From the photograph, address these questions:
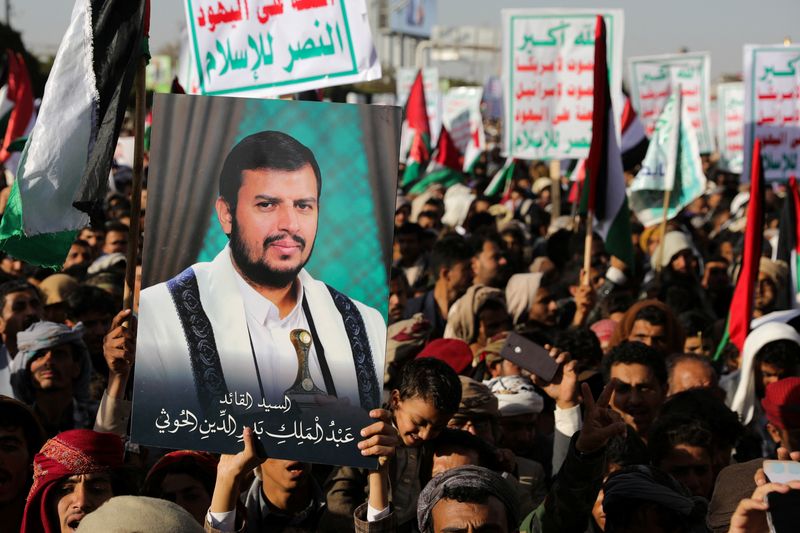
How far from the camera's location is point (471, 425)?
4.26 m

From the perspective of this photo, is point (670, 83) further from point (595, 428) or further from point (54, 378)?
point (595, 428)

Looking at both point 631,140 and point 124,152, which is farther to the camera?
point 124,152

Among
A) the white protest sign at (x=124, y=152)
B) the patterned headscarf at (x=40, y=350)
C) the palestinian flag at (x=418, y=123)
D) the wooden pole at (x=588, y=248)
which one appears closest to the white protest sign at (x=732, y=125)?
the palestinian flag at (x=418, y=123)

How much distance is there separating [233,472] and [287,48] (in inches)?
125

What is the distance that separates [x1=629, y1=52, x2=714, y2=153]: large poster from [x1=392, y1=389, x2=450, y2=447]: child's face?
10.9m

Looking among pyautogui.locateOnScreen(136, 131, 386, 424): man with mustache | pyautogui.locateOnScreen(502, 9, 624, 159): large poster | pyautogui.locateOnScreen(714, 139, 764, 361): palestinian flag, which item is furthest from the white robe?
pyautogui.locateOnScreen(502, 9, 624, 159): large poster

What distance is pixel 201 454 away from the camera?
371 cm

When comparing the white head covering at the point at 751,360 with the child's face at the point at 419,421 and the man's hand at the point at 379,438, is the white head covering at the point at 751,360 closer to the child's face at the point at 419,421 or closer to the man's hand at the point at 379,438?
the child's face at the point at 419,421

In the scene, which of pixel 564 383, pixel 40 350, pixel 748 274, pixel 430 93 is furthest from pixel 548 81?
pixel 430 93

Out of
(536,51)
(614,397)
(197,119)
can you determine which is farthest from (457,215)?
(197,119)

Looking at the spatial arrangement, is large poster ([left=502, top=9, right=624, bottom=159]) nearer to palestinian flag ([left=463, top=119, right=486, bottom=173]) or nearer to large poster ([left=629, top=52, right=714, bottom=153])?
large poster ([left=629, top=52, right=714, bottom=153])

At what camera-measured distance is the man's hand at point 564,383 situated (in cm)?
389

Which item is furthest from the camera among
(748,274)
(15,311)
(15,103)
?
(15,103)

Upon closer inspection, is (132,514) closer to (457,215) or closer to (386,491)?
(386,491)
